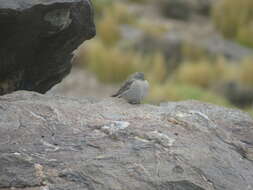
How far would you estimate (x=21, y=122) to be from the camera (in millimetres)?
5953

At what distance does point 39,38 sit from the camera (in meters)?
7.05

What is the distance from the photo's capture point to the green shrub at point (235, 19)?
21.5 m

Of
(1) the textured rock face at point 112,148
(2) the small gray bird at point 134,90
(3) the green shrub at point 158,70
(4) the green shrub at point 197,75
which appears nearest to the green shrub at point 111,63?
(3) the green shrub at point 158,70

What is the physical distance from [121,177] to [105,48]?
43.3ft

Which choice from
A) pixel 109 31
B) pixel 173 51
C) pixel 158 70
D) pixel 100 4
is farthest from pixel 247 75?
pixel 100 4

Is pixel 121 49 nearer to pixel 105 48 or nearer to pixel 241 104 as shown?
pixel 105 48

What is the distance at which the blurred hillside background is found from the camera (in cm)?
1684

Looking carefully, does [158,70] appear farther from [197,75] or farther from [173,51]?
[173,51]

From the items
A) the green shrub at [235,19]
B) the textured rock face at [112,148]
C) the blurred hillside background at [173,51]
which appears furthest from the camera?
the green shrub at [235,19]

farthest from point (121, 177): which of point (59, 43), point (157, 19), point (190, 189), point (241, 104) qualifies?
point (157, 19)

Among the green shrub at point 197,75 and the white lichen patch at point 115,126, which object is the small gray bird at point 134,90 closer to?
the white lichen patch at point 115,126

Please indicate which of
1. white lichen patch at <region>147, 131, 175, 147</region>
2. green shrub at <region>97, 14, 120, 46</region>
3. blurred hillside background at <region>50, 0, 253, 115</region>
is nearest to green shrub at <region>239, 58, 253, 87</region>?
blurred hillside background at <region>50, 0, 253, 115</region>

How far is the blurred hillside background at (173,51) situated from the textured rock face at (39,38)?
22.6 ft

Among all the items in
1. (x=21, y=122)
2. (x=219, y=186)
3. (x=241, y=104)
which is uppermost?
(x=21, y=122)
